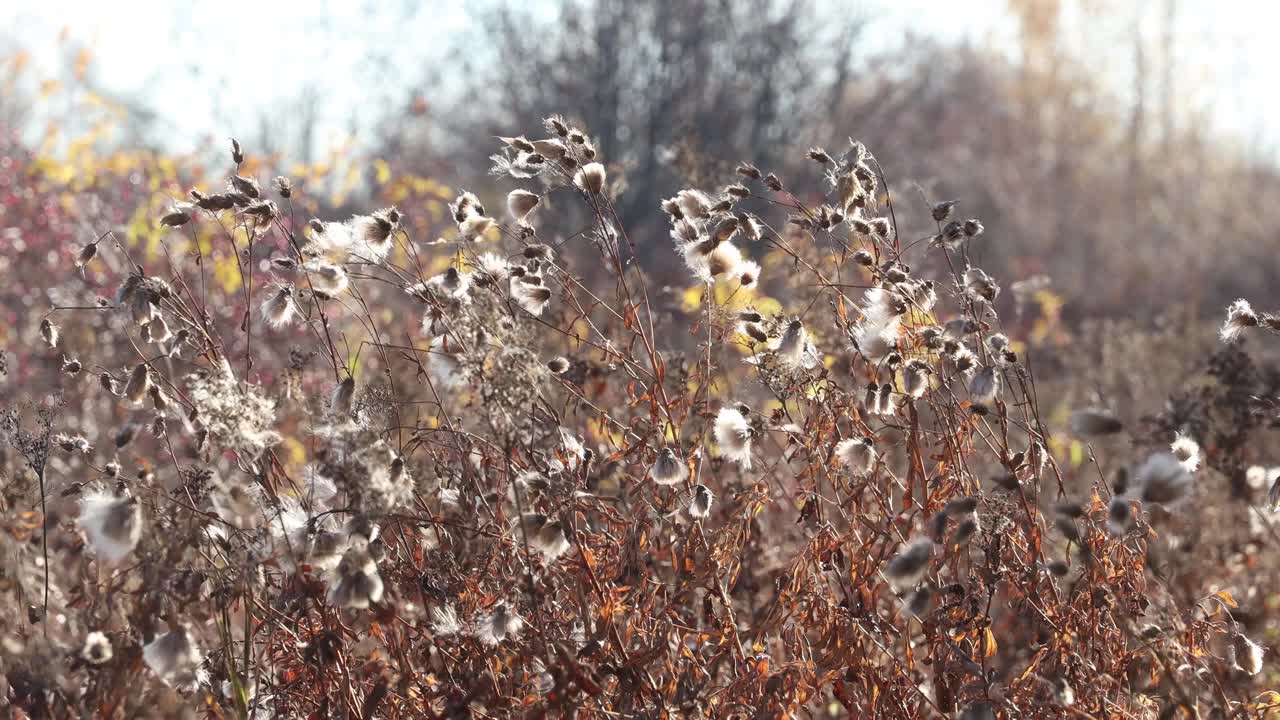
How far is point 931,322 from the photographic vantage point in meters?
2.63

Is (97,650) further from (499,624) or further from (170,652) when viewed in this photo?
(499,624)

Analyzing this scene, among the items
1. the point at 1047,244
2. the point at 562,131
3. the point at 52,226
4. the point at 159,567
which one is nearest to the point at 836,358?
the point at 562,131

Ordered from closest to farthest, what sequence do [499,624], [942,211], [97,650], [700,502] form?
[97,650], [499,624], [700,502], [942,211]

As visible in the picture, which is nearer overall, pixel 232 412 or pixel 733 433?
pixel 232 412

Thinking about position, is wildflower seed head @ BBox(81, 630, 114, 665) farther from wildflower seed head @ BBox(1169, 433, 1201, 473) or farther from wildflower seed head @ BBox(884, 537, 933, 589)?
wildflower seed head @ BBox(1169, 433, 1201, 473)

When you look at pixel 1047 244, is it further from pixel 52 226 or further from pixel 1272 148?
pixel 52 226

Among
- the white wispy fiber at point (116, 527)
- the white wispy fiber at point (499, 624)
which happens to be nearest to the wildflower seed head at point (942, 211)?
the white wispy fiber at point (499, 624)

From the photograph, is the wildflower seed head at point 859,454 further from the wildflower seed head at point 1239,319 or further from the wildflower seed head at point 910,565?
the wildflower seed head at point 1239,319

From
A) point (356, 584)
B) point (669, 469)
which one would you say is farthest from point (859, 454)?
point (356, 584)

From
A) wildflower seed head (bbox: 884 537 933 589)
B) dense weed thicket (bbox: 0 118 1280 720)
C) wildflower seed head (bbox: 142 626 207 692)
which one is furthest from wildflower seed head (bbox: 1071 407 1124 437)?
wildflower seed head (bbox: 142 626 207 692)

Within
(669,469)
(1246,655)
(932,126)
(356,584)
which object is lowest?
(932,126)

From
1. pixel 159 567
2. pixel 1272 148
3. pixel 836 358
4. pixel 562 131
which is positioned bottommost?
pixel 1272 148

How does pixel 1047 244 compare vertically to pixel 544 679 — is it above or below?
below

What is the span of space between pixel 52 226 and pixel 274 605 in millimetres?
5656
